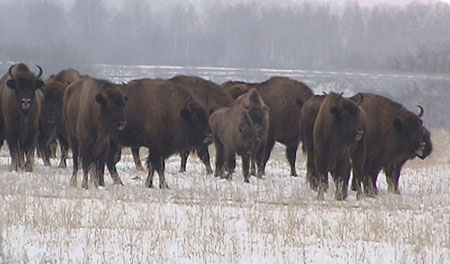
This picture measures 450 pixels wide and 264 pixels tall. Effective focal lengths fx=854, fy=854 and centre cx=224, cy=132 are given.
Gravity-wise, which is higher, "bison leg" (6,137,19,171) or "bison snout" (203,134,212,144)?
"bison snout" (203,134,212,144)

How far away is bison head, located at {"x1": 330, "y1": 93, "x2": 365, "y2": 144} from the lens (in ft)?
48.8

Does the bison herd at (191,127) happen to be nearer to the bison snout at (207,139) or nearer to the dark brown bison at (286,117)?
the bison snout at (207,139)

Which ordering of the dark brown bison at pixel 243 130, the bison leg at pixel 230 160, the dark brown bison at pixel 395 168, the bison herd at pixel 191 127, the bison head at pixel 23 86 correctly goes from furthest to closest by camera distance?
the bison leg at pixel 230 160 → the bison head at pixel 23 86 → the dark brown bison at pixel 243 130 → the dark brown bison at pixel 395 168 → the bison herd at pixel 191 127

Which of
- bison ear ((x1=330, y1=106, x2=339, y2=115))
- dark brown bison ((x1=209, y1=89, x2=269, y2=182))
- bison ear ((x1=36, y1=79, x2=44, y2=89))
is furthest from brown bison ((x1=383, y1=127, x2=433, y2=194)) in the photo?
bison ear ((x1=36, y1=79, x2=44, y2=89))

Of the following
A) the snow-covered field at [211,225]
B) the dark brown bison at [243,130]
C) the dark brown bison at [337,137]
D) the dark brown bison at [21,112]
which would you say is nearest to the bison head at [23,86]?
the dark brown bison at [21,112]

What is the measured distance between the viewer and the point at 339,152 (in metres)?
15.0

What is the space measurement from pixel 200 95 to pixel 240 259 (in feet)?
32.2

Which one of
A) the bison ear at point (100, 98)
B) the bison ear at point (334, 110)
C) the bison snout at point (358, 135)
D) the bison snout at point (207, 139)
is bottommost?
the bison snout at point (207, 139)

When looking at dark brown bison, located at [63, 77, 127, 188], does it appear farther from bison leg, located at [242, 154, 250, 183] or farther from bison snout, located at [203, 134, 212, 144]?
bison leg, located at [242, 154, 250, 183]

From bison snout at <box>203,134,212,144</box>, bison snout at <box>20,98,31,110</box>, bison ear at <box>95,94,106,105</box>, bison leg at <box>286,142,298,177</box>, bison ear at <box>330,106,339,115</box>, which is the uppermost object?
bison ear at <box>95,94,106,105</box>

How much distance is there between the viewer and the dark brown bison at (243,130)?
17422mm

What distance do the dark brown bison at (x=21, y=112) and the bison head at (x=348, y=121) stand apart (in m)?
6.52

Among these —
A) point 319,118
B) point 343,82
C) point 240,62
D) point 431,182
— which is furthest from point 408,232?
point 240,62

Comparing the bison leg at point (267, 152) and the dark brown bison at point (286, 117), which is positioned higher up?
the dark brown bison at point (286, 117)
